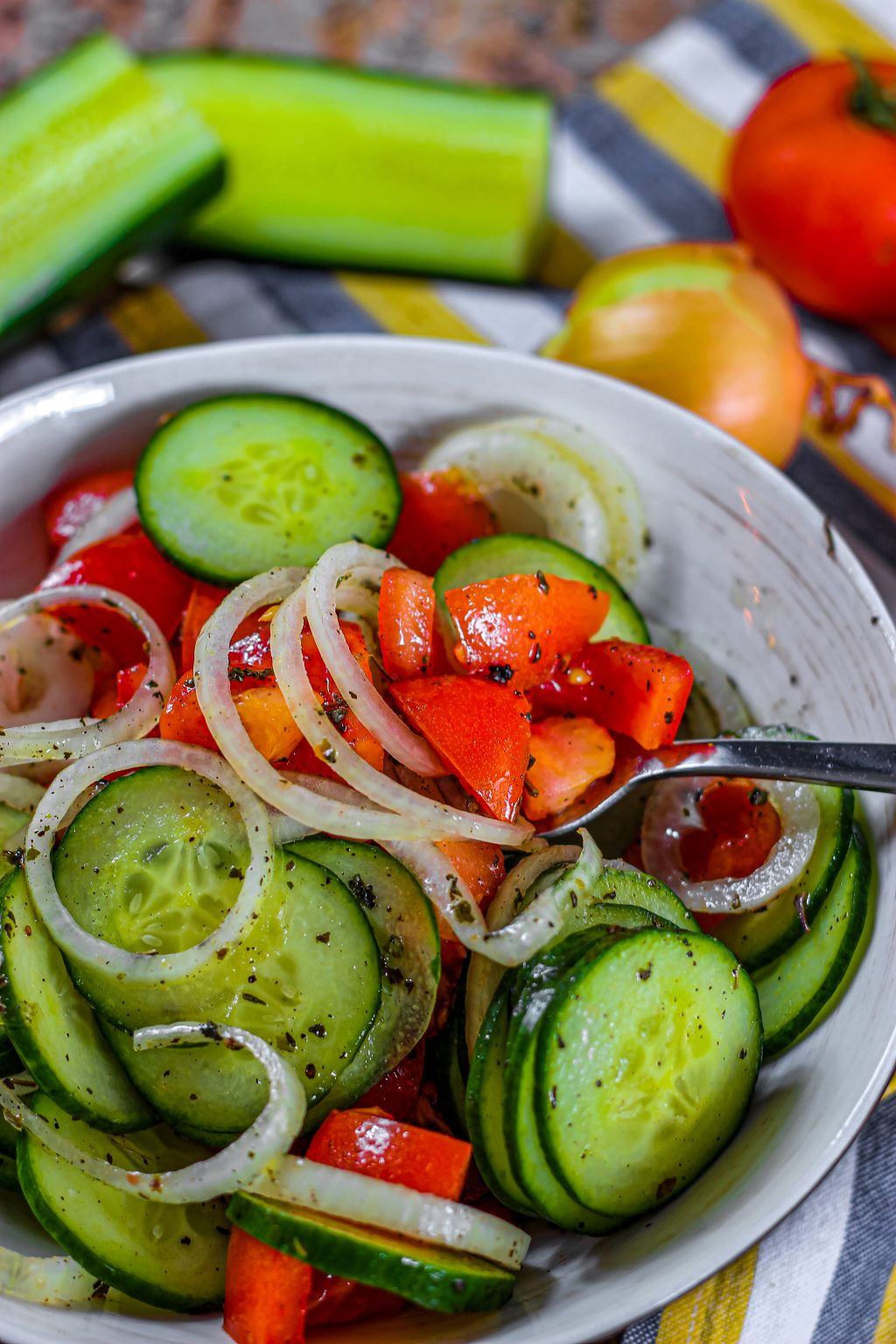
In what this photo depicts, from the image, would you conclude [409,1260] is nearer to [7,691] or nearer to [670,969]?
[670,969]

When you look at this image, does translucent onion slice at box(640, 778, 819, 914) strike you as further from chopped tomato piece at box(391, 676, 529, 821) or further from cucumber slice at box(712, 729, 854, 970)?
chopped tomato piece at box(391, 676, 529, 821)

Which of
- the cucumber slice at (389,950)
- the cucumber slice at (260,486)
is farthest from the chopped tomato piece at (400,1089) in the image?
the cucumber slice at (260,486)

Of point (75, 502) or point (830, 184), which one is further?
point (830, 184)

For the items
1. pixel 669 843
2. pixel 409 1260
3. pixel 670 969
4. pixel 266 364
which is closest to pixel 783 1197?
pixel 670 969

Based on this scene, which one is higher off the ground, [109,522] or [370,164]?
[370,164]

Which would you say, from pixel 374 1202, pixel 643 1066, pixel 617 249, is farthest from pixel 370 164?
pixel 374 1202

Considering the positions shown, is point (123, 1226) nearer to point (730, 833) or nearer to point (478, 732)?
point (478, 732)

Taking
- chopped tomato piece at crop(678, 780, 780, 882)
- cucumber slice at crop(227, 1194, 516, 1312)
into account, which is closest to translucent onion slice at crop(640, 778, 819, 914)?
chopped tomato piece at crop(678, 780, 780, 882)

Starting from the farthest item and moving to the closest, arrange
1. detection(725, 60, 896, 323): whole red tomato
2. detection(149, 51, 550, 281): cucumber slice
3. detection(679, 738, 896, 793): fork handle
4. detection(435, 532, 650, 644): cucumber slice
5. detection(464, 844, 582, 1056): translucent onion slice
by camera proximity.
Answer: detection(149, 51, 550, 281): cucumber slice < detection(725, 60, 896, 323): whole red tomato < detection(435, 532, 650, 644): cucumber slice < detection(679, 738, 896, 793): fork handle < detection(464, 844, 582, 1056): translucent onion slice
